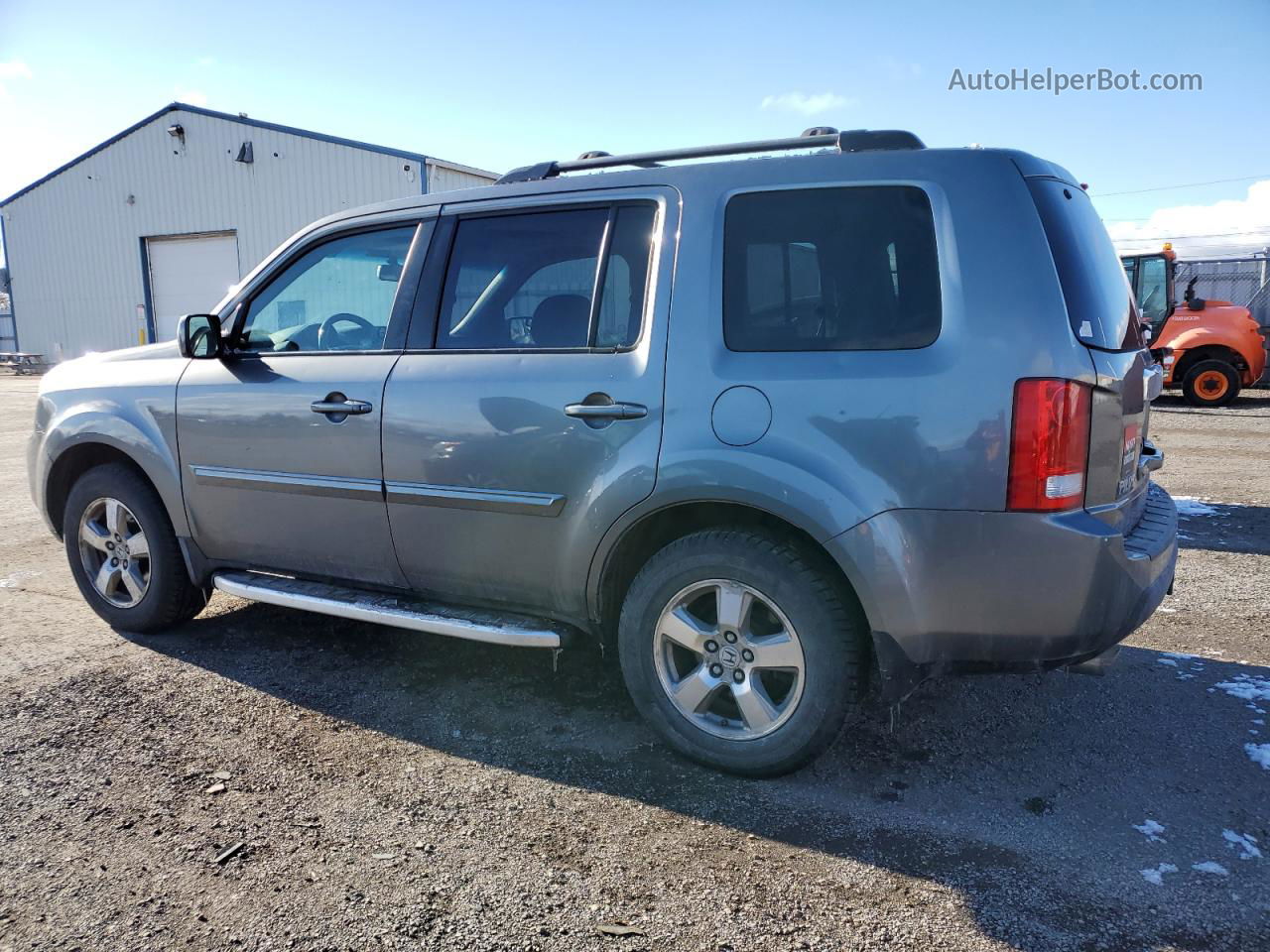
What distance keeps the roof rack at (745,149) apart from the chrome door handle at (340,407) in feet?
3.33

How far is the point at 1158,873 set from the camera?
2.48 m

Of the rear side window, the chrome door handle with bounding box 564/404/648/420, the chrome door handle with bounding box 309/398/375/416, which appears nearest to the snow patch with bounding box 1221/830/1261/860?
the rear side window

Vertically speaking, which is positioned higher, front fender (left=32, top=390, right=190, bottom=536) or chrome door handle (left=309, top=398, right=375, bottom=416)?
chrome door handle (left=309, top=398, right=375, bottom=416)

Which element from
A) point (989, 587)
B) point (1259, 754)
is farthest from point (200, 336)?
point (1259, 754)

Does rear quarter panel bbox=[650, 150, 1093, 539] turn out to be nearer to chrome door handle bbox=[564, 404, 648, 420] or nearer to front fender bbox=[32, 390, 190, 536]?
chrome door handle bbox=[564, 404, 648, 420]

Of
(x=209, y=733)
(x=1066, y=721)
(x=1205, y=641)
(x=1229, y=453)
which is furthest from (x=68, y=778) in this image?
(x=1229, y=453)

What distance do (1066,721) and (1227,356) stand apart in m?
14.7

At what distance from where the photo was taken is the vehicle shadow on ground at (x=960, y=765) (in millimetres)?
2414

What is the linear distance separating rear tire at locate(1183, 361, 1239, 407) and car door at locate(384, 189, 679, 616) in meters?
15.6

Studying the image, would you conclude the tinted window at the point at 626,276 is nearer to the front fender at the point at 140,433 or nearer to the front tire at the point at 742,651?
the front tire at the point at 742,651

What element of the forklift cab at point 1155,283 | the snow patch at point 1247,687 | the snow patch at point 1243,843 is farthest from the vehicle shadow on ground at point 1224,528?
the forklift cab at point 1155,283

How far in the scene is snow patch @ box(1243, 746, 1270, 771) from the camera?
310cm

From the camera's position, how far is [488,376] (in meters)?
3.32

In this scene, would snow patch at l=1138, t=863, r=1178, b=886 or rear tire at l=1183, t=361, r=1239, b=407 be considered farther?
rear tire at l=1183, t=361, r=1239, b=407
